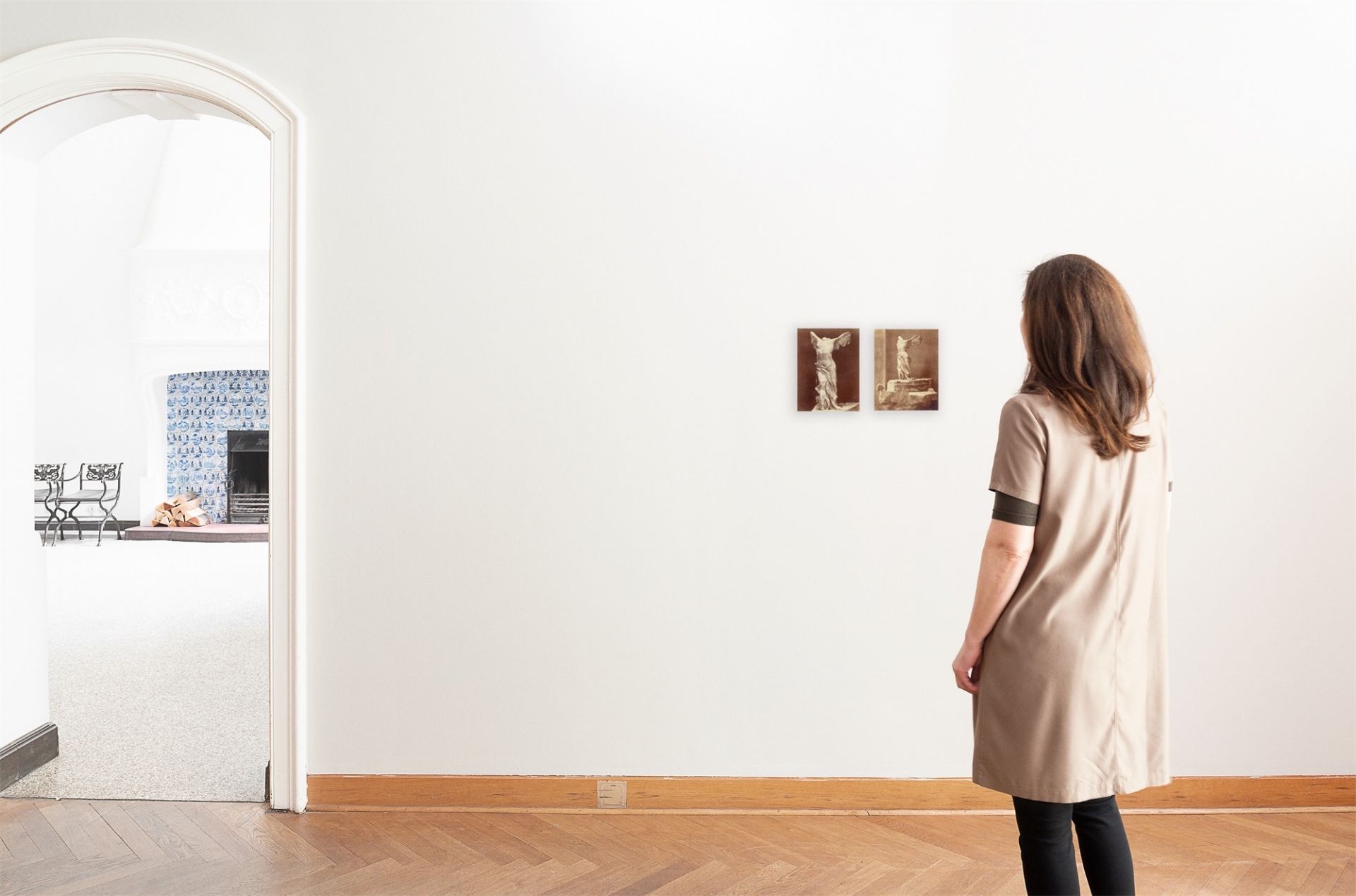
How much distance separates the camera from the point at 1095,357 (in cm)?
157

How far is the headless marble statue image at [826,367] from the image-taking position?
8.92ft

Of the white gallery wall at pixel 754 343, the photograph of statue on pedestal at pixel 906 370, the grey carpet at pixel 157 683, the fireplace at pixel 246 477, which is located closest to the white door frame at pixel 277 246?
the white gallery wall at pixel 754 343

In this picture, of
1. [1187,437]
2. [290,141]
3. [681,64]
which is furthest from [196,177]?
[1187,437]

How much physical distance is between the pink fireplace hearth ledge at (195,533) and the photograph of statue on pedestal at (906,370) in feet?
27.6

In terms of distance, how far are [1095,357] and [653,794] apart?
199 centimetres

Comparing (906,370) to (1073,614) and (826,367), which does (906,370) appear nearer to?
(826,367)

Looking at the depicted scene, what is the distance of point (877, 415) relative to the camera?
2.75 metres

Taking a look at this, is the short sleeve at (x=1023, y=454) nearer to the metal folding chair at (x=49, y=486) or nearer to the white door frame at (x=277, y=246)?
the white door frame at (x=277, y=246)

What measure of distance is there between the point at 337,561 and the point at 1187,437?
2.91 metres

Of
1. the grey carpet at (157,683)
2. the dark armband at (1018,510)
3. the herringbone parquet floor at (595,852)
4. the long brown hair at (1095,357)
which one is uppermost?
the long brown hair at (1095,357)

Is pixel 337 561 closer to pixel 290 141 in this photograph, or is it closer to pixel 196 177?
pixel 290 141

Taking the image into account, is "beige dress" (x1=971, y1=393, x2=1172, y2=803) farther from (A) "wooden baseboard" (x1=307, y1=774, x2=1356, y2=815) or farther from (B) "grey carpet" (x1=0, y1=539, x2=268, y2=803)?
(B) "grey carpet" (x1=0, y1=539, x2=268, y2=803)

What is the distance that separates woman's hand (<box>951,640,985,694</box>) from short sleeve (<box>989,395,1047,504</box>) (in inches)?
13.2

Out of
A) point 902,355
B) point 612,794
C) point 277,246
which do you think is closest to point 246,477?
point 277,246
